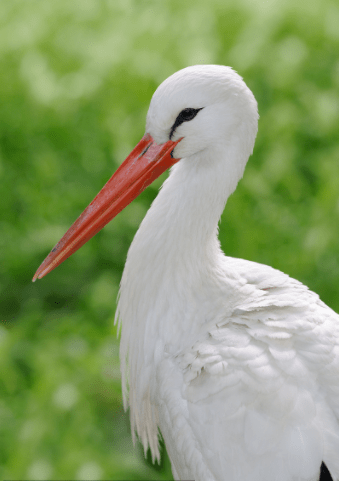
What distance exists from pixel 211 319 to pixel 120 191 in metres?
0.35

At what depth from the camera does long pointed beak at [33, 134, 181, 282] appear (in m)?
1.17

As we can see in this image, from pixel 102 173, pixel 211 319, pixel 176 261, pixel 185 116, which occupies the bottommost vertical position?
pixel 102 173

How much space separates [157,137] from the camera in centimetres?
115

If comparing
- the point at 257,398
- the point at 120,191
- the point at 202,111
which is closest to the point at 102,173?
the point at 120,191

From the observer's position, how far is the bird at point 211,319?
106cm

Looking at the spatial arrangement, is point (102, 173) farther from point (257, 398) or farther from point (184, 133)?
point (257, 398)

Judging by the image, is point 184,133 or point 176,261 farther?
point 176,261

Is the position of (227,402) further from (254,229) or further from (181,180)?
(254,229)

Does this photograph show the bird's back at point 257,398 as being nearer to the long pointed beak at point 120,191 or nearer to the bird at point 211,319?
Result: the bird at point 211,319

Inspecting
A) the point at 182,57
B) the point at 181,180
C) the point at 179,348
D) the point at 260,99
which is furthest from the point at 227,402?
the point at 182,57

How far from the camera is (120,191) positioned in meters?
1.19

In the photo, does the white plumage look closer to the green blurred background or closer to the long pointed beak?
the long pointed beak

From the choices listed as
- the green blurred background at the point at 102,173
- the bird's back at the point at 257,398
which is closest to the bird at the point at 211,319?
the bird's back at the point at 257,398

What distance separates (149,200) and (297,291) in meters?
1.18
